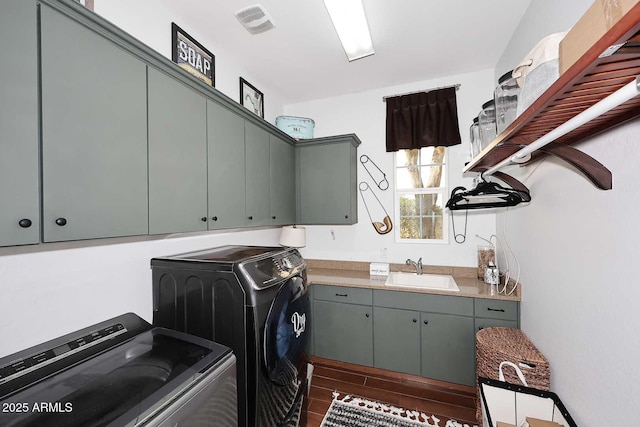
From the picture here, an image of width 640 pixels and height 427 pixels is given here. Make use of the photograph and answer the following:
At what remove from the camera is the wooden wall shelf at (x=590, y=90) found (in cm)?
49

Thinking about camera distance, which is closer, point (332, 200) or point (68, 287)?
point (68, 287)

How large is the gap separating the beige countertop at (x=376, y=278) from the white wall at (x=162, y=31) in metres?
1.98

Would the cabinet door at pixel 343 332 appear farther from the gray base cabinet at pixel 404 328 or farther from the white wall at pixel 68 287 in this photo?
the white wall at pixel 68 287

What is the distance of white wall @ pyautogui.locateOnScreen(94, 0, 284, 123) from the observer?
4.63ft

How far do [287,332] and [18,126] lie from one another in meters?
1.30

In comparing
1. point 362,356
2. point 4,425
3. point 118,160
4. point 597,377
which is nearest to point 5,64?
point 118,160

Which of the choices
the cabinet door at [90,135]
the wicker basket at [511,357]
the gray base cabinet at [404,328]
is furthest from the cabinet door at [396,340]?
the cabinet door at [90,135]

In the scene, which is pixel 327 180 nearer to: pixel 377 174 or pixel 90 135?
pixel 377 174

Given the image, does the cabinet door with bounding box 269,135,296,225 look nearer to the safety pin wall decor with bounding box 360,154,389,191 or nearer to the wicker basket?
Result: the safety pin wall decor with bounding box 360,154,389,191

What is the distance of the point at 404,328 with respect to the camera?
7.32ft

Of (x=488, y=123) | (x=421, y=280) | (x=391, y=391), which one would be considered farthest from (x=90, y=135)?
(x=421, y=280)

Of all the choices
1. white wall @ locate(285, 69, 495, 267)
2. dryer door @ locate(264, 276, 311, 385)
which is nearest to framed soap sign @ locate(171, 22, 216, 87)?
white wall @ locate(285, 69, 495, 267)

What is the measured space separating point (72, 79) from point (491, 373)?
2.53m

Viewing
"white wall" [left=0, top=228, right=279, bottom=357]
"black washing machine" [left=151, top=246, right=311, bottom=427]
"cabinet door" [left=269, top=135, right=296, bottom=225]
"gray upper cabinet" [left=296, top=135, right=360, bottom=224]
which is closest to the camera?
"white wall" [left=0, top=228, right=279, bottom=357]
